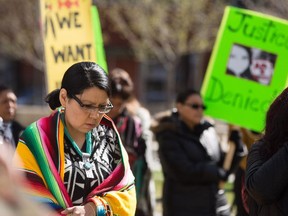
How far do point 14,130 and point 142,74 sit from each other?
26.5 m

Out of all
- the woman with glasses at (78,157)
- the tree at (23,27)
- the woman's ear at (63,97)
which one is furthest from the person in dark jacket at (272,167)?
the tree at (23,27)

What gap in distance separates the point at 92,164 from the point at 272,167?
0.81 meters

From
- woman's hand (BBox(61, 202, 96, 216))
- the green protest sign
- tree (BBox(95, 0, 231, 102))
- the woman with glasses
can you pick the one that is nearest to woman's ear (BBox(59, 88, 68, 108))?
the woman with glasses

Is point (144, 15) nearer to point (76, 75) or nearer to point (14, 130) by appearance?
point (14, 130)

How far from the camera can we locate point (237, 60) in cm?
612

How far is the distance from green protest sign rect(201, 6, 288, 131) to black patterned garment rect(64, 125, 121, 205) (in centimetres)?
268

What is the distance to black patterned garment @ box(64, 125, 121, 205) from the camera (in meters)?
3.16

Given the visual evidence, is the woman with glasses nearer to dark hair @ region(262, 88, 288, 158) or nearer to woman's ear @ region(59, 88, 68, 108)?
woman's ear @ region(59, 88, 68, 108)

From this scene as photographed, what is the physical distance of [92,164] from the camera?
10.6ft

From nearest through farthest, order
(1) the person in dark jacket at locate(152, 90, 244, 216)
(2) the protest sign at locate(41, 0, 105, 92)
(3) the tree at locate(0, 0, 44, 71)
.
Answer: (1) the person in dark jacket at locate(152, 90, 244, 216) < (2) the protest sign at locate(41, 0, 105, 92) < (3) the tree at locate(0, 0, 44, 71)

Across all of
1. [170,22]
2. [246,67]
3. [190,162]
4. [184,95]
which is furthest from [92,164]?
[170,22]

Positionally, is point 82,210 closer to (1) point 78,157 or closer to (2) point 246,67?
(1) point 78,157

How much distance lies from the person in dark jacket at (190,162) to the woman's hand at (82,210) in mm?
2301

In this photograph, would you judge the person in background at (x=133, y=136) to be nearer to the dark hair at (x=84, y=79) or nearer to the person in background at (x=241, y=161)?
the person in background at (x=241, y=161)
